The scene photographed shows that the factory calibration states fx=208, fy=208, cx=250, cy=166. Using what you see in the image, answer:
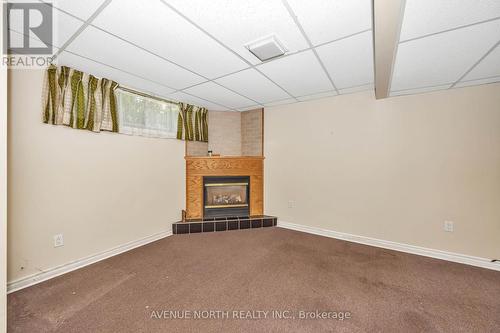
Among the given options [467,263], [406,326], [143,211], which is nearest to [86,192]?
[143,211]

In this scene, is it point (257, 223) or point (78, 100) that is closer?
point (78, 100)

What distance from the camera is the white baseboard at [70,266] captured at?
1.90 metres

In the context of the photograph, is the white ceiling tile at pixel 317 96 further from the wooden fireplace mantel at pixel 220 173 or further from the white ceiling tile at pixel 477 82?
the white ceiling tile at pixel 477 82

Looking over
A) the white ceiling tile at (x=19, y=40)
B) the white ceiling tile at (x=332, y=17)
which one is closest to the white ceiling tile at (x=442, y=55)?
the white ceiling tile at (x=332, y=17)

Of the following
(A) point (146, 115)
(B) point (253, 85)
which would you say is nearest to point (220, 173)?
(A) point (146, 115)

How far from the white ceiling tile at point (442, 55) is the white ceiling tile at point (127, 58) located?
2150mm

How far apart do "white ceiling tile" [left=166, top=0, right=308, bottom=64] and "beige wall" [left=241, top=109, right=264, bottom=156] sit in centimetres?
223

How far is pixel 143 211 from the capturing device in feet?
9.86

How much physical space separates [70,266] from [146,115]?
2.04 metres

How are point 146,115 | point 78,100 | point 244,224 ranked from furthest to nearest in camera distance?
point 244,224 → point 146,115 → point 78,100

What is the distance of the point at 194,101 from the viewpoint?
348 centimetres

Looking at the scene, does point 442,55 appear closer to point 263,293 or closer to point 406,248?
point 406,248

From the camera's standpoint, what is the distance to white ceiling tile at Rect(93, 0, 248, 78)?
1.41 m

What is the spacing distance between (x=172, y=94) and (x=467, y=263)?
4.37 m
